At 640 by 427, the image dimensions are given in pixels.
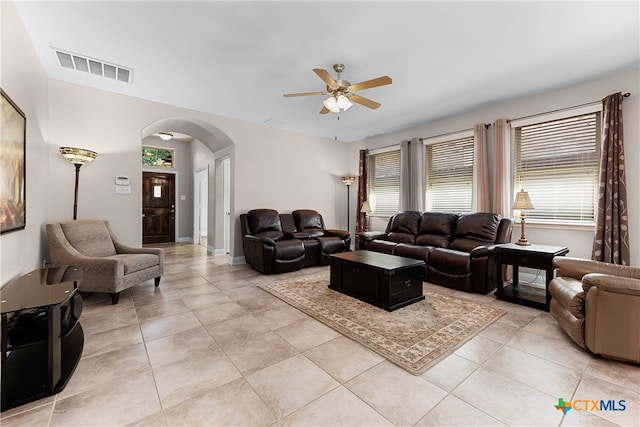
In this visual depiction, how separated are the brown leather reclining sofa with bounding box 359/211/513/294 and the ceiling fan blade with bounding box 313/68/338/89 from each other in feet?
8.68

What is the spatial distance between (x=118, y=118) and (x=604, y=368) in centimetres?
599

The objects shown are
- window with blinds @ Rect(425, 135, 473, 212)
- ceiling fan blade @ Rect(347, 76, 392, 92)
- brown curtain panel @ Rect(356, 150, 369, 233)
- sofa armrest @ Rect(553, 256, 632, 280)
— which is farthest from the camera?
brown curtain panel @ Rect(356, 150, 369, 233)

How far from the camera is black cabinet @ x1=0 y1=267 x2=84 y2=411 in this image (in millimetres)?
1562

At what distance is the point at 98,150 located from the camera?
390 cm

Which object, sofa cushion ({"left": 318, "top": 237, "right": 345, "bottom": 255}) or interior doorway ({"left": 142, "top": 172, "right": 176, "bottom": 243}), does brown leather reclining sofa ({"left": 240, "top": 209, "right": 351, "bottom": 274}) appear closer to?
sofa cushion ({"left": 318, "top": 237, "right": 345, "bottom": 255})

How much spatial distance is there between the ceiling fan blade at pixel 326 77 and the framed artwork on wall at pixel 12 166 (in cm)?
233

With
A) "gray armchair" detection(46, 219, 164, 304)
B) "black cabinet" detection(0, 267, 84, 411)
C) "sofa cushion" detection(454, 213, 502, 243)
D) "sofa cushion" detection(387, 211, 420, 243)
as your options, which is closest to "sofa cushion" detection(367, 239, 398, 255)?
"sofa cushion" detection(387, 211, 420, 243)

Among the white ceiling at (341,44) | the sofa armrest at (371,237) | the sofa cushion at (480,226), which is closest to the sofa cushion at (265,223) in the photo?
the sofa armrest at (371,237)

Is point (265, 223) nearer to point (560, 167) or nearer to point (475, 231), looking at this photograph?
point (475, 231)

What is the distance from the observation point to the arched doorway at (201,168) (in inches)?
195

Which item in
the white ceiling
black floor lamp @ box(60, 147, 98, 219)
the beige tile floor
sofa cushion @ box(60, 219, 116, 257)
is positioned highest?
the white ceiling

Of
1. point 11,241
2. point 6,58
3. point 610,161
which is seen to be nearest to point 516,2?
point 610,161

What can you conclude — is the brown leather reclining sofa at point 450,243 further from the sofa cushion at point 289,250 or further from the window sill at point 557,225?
the sofa cushion at point 289,250

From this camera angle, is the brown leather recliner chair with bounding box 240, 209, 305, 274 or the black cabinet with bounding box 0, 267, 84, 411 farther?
the brown leather recliner chair with bounding box 240, 209, 305, 274
